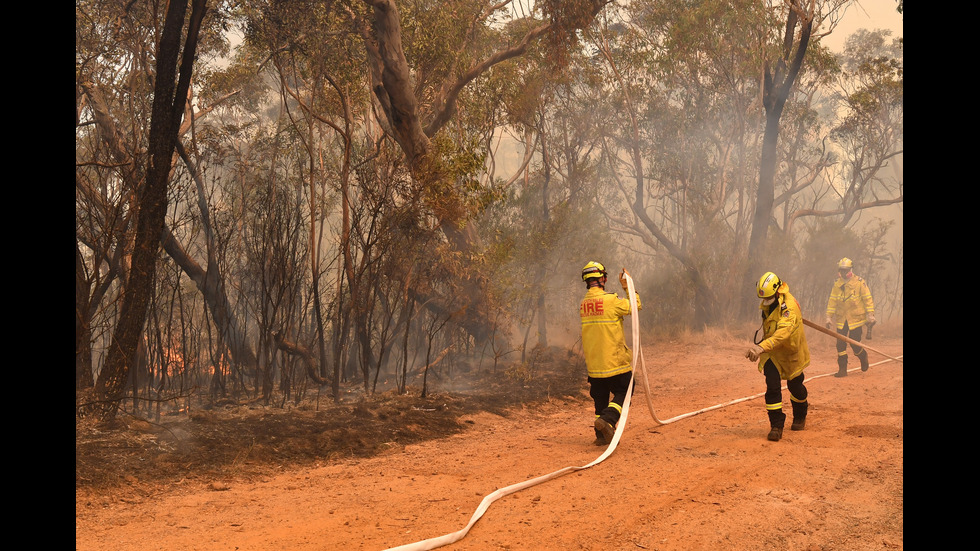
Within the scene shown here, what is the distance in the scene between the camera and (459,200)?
1073 centimetres

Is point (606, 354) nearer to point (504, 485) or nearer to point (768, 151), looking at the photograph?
point (504, 485)

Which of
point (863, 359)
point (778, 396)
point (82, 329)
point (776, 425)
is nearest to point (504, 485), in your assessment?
point (776, 425)

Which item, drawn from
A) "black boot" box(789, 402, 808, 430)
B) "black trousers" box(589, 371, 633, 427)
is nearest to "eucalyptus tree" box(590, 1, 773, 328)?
"black boot" box(789, 402, 808, 430)

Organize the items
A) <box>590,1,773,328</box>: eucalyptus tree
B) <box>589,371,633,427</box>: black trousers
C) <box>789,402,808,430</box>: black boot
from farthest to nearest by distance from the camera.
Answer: <box>590,1,773,328</box>: eucalyptus tree, <box>789,402,808,430</box>: black boot, <box>589,371,633,427</box>: black trousers

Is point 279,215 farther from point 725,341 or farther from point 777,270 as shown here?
point 777,270

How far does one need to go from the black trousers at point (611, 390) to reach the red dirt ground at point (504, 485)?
0.36 m

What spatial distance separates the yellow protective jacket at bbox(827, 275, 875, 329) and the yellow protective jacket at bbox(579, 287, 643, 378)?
22.7 ft

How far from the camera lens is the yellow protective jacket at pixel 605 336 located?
7.19 m

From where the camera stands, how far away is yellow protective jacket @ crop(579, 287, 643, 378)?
7.19 metres

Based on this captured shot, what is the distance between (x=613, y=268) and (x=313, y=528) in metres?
22.4

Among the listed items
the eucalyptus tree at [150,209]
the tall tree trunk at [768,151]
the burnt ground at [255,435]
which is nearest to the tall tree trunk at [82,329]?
the eucalyptus tree at [150,209]

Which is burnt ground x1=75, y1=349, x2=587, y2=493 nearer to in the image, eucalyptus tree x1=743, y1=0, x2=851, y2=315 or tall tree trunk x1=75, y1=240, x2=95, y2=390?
tall tree trunk x1=75, y1=240, x2=95, y2=390

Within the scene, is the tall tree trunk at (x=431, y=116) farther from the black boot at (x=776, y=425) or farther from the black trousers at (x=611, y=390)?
the black boot at (x=776, y=425)

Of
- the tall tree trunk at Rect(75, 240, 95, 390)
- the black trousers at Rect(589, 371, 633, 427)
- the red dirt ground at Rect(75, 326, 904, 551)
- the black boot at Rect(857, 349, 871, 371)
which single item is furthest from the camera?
the black boot at Rect(857, 349, 871, 371)
